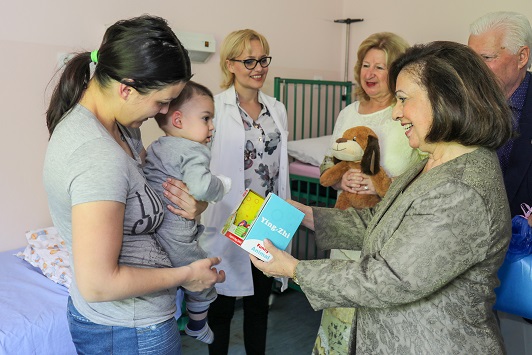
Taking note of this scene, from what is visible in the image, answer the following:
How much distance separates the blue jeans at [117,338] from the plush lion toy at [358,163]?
1178 mm

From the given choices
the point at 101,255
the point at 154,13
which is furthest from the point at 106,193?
the point at 154,13

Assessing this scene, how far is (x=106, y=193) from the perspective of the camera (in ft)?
3.24

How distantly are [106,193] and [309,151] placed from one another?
230 cm

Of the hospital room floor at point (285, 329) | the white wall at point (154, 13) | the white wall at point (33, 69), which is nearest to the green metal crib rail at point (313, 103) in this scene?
the white wall at point (154, 13)

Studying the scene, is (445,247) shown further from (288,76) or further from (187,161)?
(288,76)

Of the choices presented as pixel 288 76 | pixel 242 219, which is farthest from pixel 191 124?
pixel 288 76

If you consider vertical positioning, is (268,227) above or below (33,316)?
above

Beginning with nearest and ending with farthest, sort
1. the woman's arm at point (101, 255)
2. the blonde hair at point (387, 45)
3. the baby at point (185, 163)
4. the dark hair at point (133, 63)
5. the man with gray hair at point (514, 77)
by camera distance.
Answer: the woman's arm at point (101, 255) < the dark hair at point (133, 63) < the baby at point (185, 163) < the man with gray hair at point (514, 77) < the blonde hair at point (387, 45)

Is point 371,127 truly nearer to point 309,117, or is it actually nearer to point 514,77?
point 514,77

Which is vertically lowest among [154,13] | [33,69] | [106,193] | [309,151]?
[309,151]

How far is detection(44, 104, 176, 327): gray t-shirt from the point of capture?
1001mm

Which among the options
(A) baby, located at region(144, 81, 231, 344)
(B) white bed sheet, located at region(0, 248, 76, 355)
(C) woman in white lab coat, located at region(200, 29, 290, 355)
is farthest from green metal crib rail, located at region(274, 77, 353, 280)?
(B) white bed sheet, located at region(0, 248, 76, 355)

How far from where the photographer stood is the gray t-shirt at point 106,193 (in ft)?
3.28

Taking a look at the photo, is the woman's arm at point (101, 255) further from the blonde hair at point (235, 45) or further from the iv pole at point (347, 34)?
the iv pole at point (347, 34)
